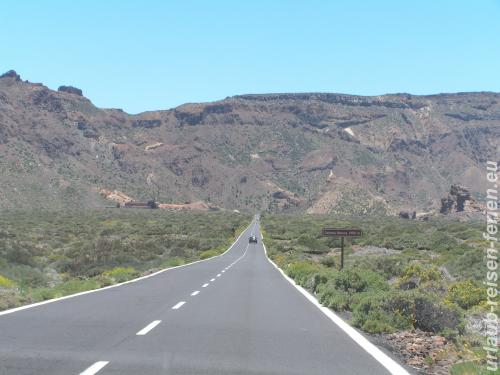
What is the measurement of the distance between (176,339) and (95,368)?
2.18 metres

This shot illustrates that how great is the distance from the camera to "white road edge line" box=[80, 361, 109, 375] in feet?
21.6

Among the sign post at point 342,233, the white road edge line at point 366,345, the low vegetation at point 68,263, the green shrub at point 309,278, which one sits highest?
the sign post at point 342,233

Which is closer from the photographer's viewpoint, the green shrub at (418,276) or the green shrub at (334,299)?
the green shrub at (334,299)

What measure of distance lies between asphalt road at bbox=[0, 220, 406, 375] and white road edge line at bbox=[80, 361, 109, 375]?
0.01 meters

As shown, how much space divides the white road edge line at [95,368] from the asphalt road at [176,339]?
0.01 metres

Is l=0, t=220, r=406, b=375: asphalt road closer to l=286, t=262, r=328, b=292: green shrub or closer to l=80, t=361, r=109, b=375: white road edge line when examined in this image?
l=80, t=361, r=109, b=375: white road edge line

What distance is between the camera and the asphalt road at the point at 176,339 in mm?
7055

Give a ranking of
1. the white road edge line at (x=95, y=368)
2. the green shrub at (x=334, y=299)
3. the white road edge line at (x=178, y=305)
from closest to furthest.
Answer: the white road edge line at (x=95, y=368)
the white road edge line at (x=178, y=305)
the green shrub at (x=334, y=299)

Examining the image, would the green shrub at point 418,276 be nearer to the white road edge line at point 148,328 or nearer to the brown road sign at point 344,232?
the brown road sign at point 344,232

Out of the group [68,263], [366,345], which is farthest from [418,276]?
[68,263]

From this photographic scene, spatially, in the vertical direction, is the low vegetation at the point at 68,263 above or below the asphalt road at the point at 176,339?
below

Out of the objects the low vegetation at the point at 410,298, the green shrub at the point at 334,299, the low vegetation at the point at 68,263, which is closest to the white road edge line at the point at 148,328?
the low vegetation at the point at 410,298

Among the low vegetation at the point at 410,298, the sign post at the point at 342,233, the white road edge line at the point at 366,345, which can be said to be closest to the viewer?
the white road edge line at the point at 366,345

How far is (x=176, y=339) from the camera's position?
8.87m
